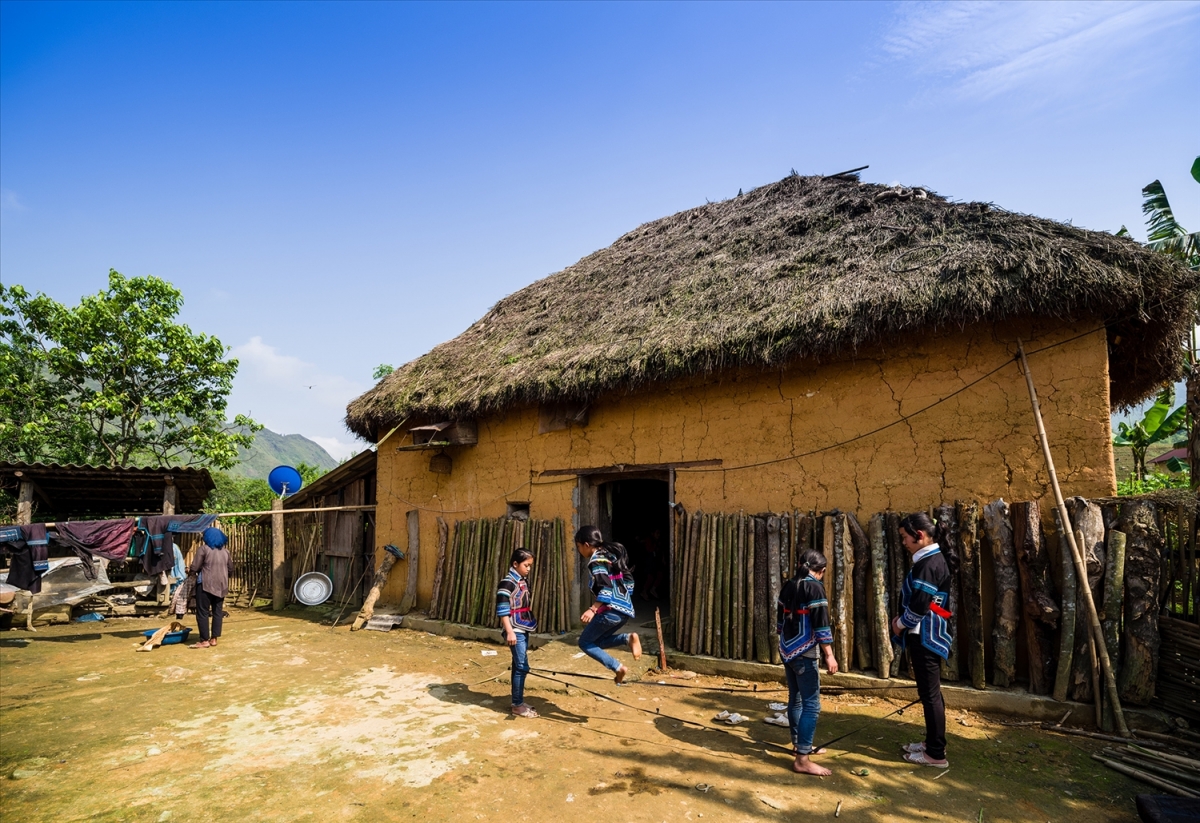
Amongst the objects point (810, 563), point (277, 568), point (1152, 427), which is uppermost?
point (1152, 427)

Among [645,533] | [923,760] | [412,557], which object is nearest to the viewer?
[923,760]

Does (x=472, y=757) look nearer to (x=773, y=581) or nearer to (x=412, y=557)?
(x=773, y=581)

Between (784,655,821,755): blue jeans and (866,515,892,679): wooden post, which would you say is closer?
(784,655,821,755): blue jeans

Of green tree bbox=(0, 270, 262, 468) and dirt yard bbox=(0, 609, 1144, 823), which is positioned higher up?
green tree bbox=(0, 270, 262, 468)

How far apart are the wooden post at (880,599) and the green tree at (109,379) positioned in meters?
15.5

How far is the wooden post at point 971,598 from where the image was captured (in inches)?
198

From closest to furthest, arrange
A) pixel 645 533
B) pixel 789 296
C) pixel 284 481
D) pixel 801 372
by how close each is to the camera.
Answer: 1. pixel 801 372
2. pixel 789 296
3. pixel 645 533
4. pixel 284 481

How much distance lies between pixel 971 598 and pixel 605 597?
9.57 ft

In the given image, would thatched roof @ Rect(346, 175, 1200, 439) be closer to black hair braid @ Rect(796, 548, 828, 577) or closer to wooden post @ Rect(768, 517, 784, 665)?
wooden post @ Rect(768, 517, 784, 665)

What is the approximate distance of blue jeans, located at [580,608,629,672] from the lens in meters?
5.14

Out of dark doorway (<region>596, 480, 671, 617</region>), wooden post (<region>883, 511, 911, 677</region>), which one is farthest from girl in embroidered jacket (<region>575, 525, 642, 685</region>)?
dark doorway (<region>596, 480, 671, 617</region>)

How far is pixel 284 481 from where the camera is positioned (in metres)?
12.3

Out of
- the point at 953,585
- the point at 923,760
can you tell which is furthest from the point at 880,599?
the point at 923,760

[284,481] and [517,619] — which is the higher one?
[284,481]
